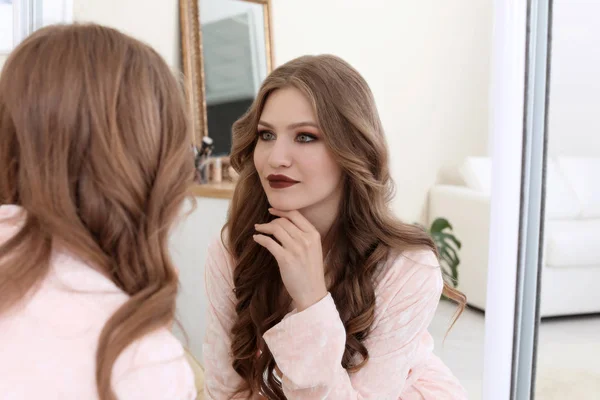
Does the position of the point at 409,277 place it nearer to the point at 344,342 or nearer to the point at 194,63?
the point at 344,342

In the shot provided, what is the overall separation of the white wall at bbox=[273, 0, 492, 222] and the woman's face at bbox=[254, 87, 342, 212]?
7.01 feet

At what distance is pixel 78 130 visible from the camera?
596 mm

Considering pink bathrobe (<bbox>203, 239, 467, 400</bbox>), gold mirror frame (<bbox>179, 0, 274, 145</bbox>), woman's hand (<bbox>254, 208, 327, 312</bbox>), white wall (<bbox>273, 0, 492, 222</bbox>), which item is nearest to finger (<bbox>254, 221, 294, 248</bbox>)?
woman's hand (<bbox>254, 208, 327, 312</bbox>)

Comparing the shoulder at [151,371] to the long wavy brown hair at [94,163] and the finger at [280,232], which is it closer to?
the long wavy brown hair at [94,163]

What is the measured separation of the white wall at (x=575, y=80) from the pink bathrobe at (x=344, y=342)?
53cm

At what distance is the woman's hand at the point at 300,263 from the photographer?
92cm

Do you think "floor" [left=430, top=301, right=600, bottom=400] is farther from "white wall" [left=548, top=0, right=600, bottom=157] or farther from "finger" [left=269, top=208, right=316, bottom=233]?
"finger" [left=269, top=208, right=316, bottom=233]

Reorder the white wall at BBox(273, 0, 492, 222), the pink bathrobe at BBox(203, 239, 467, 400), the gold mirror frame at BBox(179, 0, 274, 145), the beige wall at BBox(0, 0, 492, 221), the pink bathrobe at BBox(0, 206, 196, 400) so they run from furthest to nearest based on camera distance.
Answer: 1. the white wall at BBox(273, 0, 492, 222)
2. the beige wall at BBox(0, 0, 492, 221)
3. the gold mirror frame at BBox(179, 0, 274, 145)
4. the pink bathrobe at BBox(203, 239, 467, 400)
5. the pink bathrobe at BBox(0, 206, 196, 400)

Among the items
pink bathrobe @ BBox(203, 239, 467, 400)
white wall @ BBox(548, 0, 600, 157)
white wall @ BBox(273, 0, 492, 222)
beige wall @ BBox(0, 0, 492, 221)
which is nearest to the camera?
pink bathrobe @ BBox(203, 239, 467, 400)

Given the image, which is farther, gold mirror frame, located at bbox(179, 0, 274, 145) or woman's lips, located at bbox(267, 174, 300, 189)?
gold mirror frame, located at bbox(179, 0, 274, 145)

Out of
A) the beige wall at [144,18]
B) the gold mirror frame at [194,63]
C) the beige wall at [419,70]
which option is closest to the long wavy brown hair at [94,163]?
the beige wall at [144,18]

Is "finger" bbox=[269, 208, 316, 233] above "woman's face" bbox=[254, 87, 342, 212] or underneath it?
underneath

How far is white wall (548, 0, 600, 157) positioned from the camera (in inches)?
52.3

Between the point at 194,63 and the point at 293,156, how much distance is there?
5.16 feet
